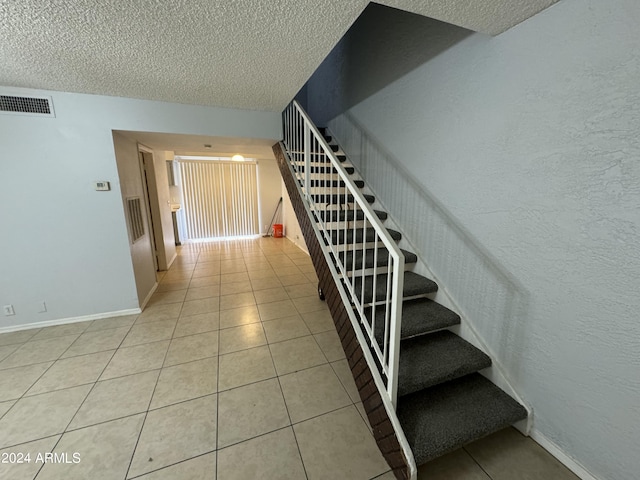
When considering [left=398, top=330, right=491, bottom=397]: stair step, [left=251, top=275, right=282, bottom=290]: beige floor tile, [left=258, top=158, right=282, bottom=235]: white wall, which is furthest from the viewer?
[left=258, top=158, right=282, bottom=235]: white wall

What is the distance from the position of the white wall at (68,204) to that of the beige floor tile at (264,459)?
233cm

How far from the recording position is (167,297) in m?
3.35

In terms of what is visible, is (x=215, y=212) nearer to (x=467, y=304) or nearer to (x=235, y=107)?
(x=235, y=107)

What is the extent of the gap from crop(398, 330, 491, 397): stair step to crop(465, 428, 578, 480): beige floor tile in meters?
0.37

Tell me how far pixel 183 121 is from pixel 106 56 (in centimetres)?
102

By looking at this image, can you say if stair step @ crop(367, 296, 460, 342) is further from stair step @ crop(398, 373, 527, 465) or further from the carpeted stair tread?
stair step @ crop(398, 373, 527, 465)

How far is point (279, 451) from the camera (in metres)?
1.41

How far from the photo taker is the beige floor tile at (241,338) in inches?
91.3

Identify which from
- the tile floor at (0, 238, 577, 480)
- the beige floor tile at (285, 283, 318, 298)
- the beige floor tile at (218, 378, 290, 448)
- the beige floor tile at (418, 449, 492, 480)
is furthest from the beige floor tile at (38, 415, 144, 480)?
the beige floor tile at (285, 283, 318, 298)

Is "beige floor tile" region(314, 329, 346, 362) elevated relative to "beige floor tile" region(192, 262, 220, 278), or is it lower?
lower

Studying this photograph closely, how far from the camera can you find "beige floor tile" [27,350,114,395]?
6.14 ft

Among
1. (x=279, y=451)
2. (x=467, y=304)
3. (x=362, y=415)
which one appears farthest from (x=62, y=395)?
(x=467, y=304)

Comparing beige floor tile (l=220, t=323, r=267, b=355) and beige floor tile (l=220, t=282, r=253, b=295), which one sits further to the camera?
beige floor tile (l=220, t=282, r=253, b=295)

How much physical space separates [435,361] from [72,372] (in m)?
2.77
